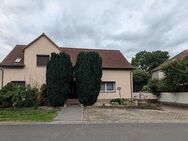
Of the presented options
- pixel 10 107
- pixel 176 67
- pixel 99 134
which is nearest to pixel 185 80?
pixel 176 67

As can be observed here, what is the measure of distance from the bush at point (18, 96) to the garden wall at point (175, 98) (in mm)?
14592

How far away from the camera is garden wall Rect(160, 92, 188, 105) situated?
28417 millimetres

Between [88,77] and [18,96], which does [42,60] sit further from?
[18,96]

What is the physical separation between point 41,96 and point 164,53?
56258mm

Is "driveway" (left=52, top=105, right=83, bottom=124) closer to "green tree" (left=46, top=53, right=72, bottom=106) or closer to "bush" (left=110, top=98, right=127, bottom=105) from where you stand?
"green tree" (left=46, top=53, right=72, bottom=106)

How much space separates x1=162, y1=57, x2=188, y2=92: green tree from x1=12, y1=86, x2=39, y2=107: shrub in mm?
Answer: 13592

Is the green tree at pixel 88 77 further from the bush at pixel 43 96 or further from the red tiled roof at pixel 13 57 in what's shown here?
the red tiled roof at pixel 13 57

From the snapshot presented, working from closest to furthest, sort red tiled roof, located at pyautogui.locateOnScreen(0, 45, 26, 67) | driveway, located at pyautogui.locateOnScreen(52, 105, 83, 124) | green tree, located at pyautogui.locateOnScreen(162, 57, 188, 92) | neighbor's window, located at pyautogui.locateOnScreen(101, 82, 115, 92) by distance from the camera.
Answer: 1. driveway, located at pyautogui.locateOnScreen(52, 105, 83, 124)
2. green tree, located at pyautogui.locateOnScreen(162, 57, 188, 92)
3. red tiled roof, located at pyautogui.locateOnScreen(0, 45, 26, 67)
4. neighbor's window, located at pyautogui.locateOnScreen(101, 82, 115, 92)

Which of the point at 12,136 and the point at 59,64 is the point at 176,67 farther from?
the point at 12,136

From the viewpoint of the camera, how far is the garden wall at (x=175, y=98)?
1119 inches

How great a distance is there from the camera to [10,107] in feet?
79.0

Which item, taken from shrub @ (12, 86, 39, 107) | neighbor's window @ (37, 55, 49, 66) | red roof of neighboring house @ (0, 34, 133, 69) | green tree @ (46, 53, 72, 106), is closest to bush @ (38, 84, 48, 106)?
green tree @ (46, 53, 72, 106)

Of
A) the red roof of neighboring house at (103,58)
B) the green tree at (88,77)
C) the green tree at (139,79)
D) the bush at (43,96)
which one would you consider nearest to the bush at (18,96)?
the bush at (43,96)

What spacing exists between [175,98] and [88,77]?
10673 mm
